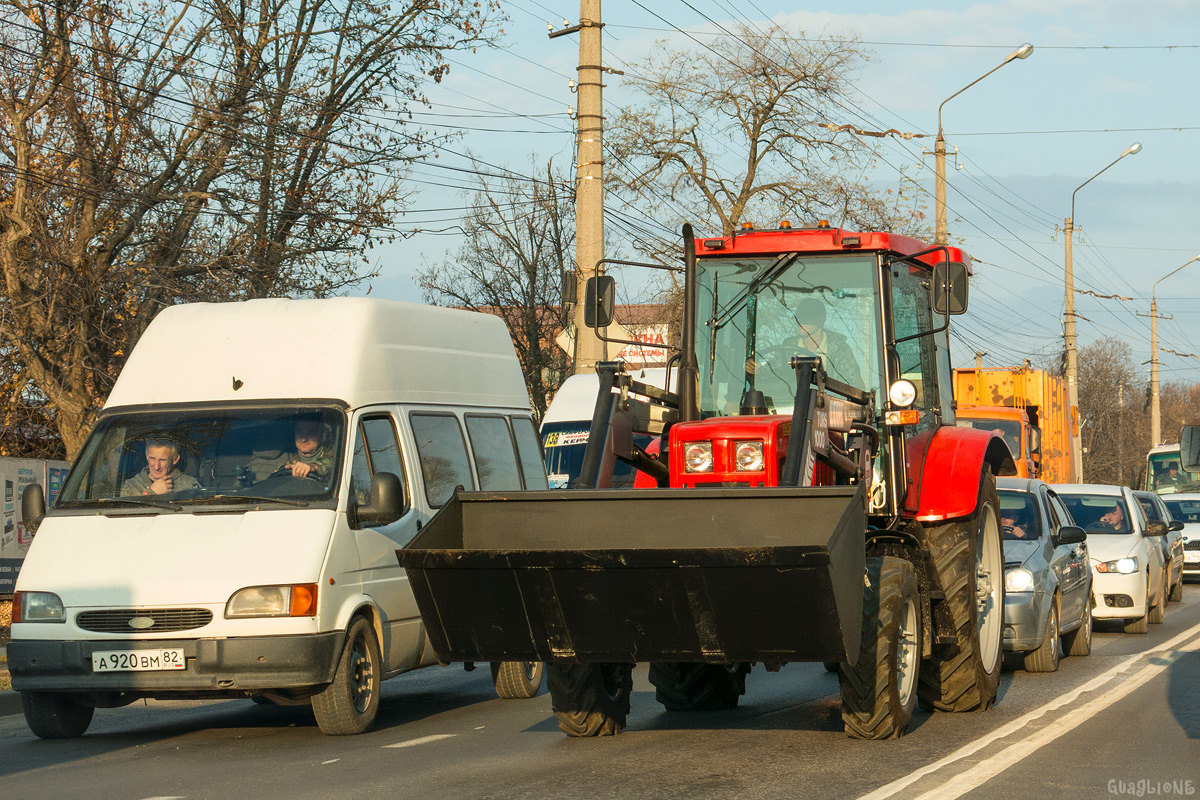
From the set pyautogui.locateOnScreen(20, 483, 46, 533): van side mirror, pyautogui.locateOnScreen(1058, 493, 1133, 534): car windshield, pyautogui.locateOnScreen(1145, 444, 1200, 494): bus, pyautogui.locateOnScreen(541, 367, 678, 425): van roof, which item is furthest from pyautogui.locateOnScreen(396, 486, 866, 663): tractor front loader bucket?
pyautogui.locateOnScreen(1145, 444, 1200, 494): bus

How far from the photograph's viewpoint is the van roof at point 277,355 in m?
9.59

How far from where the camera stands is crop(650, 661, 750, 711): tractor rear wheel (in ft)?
31.0

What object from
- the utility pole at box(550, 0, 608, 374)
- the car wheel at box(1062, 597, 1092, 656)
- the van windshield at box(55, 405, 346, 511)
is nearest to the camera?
the van windshield at box(55, 405, 346, 511)

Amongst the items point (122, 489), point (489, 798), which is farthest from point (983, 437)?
point (122, 489)

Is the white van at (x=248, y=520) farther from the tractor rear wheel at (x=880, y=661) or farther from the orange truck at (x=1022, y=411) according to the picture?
the orange truck at (x=1022, y=411)

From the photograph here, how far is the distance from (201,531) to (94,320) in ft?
33.3

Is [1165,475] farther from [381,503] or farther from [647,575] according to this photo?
[647,575]

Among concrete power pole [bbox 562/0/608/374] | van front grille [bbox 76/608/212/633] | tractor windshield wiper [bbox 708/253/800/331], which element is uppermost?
concrete power pole [bbox 562/0/608/374]

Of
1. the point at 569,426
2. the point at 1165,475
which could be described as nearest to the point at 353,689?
the point at 569,426

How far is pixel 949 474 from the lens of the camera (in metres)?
9.23

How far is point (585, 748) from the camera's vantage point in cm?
805

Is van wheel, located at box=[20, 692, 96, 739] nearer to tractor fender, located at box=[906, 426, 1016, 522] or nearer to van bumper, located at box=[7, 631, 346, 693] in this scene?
van bumper, located at box=[7, 631, 346, 693]

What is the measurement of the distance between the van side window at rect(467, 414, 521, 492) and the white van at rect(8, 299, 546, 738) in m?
0.32

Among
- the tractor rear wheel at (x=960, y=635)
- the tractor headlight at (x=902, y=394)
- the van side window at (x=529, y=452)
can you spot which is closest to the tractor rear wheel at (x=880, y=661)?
the tractor rear wheel at (x=960, y=635)
